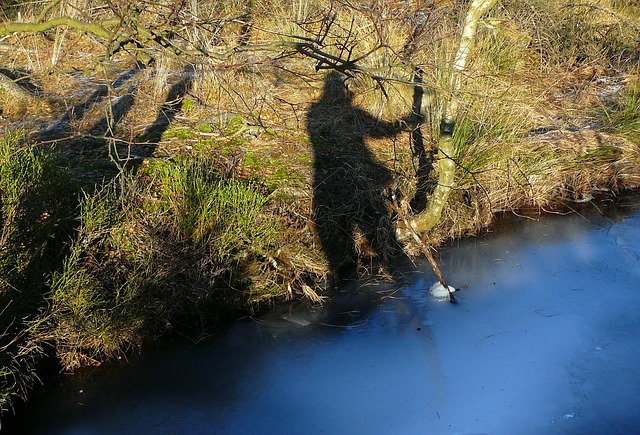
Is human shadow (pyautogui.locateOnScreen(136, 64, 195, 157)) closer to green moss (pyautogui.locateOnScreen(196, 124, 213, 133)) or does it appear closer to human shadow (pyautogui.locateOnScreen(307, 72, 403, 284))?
green moss (pyautogui.locateOnScreen(196, 124, 213, 133))

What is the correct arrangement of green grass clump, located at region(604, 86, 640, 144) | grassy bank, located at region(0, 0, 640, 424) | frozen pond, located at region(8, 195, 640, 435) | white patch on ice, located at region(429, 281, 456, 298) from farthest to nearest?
green grass clump, located at region(604, 86, 640, 144)
white patch on ice, located at region(429, 281, 456, 298)
grassy bank, located at region(0, 0, 640, 424)
frozen pond, located at region(8, 195, 640, 435)

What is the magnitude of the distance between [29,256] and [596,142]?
5234 mm

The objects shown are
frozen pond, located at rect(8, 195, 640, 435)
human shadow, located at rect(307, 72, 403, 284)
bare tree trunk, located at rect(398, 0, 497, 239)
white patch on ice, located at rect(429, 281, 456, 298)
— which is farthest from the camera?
human shadow, located at rect(307, 72, 403, 284)

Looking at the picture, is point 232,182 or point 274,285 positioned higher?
point 232,182

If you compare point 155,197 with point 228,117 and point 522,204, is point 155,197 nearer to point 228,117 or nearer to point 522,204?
point 228,117

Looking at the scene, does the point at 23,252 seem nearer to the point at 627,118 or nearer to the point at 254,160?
the point at 254,160

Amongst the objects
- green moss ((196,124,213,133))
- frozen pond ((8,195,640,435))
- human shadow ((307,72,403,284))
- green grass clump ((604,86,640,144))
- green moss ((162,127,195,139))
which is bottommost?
frozen pond ((8,195,640,435))

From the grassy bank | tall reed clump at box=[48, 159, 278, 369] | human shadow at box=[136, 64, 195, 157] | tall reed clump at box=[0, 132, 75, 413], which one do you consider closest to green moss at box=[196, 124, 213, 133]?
the grassy bank

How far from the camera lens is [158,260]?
183 inches

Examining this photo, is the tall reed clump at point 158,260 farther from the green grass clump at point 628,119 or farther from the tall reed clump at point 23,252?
the green grass clump at point 628,119

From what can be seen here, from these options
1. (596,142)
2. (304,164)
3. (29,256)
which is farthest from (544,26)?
(29,256)

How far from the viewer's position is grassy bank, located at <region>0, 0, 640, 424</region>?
4230 millimetres

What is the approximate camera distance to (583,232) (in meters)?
5.96

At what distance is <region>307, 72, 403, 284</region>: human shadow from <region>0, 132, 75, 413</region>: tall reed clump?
1.96 metres
